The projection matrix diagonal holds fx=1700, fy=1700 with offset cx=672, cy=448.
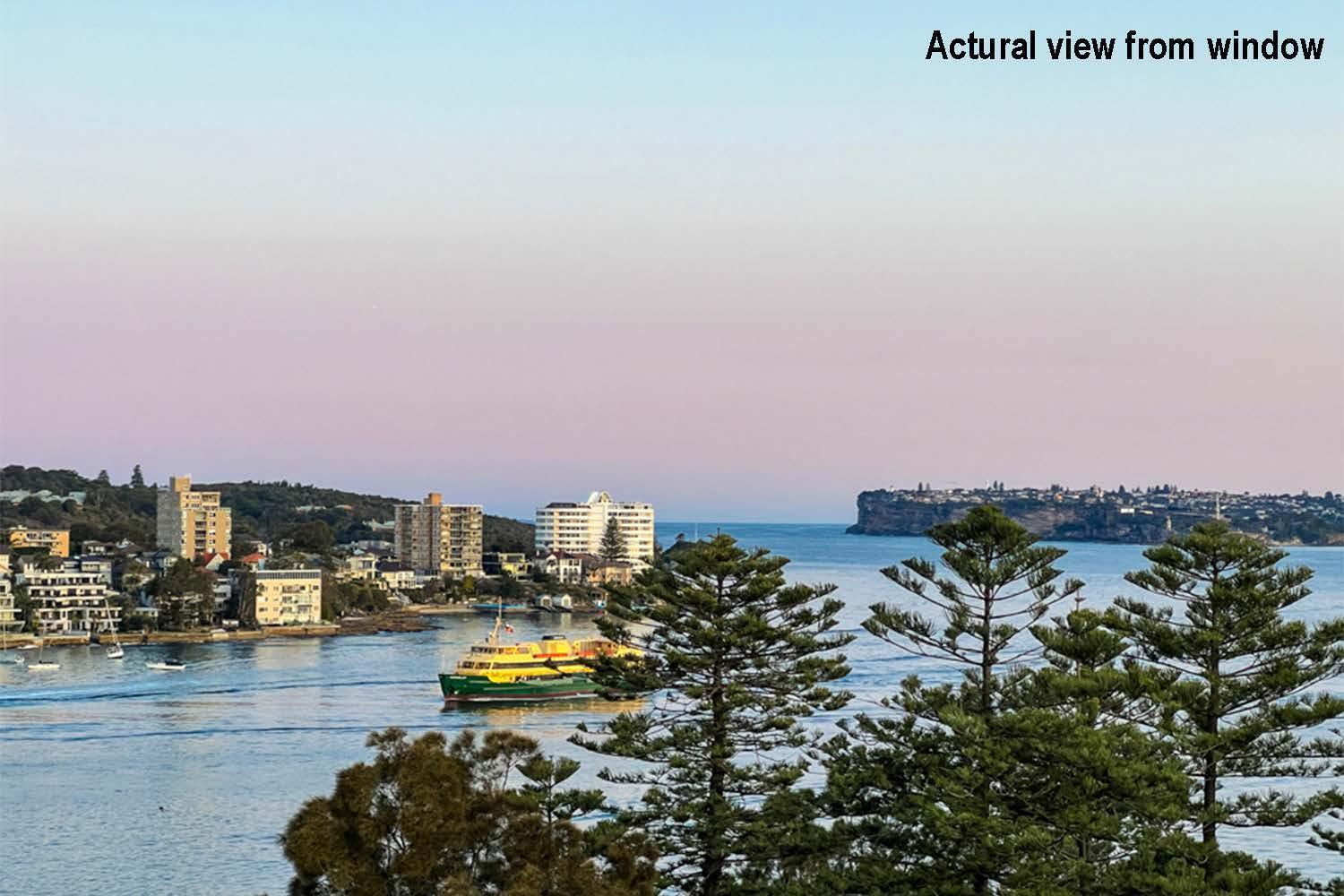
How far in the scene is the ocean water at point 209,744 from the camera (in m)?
19.6

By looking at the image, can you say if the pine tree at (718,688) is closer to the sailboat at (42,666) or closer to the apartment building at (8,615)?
the sailboat at (42,666)

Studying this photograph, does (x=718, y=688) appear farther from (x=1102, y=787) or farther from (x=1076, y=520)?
(x=1076, y=520)

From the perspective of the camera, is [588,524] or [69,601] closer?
[69,601]

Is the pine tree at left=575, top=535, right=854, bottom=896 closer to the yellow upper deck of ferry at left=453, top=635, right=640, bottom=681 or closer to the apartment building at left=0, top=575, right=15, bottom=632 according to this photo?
the yellow upper deck of ferry at left=453, top=635, right=640, bottom=681

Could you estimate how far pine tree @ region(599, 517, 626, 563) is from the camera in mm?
92875

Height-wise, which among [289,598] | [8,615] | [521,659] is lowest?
[521,659]

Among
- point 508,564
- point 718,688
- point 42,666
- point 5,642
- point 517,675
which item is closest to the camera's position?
point 718,688

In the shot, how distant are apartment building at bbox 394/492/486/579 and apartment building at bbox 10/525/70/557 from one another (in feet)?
58.7

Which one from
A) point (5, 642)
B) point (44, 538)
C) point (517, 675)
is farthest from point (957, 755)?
point (44, 538)

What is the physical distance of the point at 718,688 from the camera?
1452 centimetres

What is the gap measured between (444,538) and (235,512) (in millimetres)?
29078

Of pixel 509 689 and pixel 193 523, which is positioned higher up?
pixel 193 523

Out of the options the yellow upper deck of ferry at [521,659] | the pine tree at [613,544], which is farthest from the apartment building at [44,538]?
the yellow upper deck of ferry at [521,659]

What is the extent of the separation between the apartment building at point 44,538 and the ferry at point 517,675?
38.9 m
